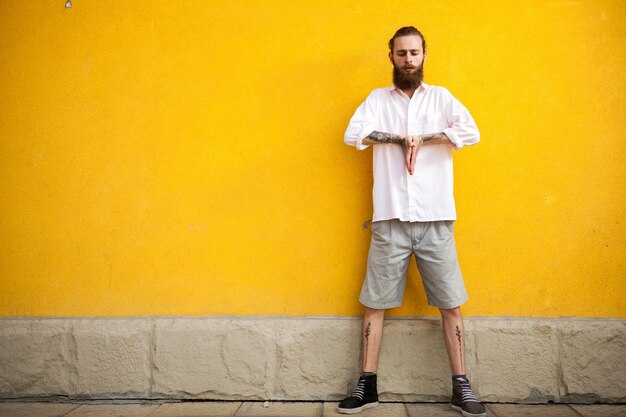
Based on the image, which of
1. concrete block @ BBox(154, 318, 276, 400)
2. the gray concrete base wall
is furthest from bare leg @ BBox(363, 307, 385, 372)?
concrete block @ BBox(154, 318, 276, 400)

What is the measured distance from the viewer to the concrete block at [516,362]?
3152 mm

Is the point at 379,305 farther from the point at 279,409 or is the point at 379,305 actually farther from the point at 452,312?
the point at 279,409

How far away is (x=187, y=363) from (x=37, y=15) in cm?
246

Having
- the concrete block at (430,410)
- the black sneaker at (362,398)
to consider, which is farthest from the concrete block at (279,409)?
the concrete block at (430,410)

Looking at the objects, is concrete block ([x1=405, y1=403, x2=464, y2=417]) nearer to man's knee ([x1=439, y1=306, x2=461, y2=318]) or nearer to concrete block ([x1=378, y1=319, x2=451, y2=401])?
concrete block ([x1=378, y1=319, x2=451, y2=401])

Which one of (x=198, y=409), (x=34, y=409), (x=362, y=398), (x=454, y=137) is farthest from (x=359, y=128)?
(x=34, y=409)

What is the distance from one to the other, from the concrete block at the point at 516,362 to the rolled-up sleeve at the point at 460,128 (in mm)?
1132

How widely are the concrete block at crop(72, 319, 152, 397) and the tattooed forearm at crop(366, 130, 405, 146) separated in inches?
70.4

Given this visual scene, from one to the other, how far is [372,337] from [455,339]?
478 millimetres

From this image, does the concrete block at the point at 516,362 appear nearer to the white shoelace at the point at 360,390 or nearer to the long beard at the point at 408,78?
the white shoelace at the point at 360,390

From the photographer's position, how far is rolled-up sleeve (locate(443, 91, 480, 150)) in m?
2.95

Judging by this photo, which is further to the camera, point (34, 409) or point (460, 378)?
point (34, 409)

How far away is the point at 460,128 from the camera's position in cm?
295

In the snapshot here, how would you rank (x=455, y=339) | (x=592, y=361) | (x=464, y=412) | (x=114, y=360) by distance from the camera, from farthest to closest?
1. (x=114, y=360)
2. (x=592, y=361)
3. (x=455, y=339)
4. (x=464, y=412)
